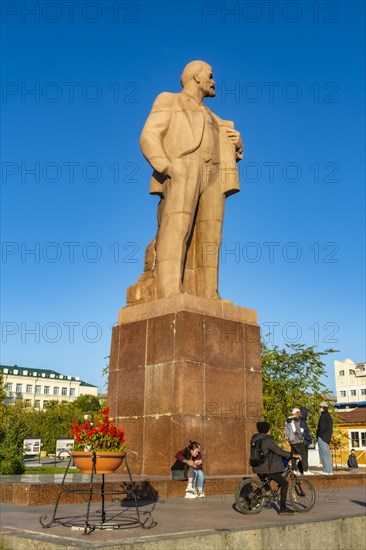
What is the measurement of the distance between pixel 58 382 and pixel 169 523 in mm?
137278

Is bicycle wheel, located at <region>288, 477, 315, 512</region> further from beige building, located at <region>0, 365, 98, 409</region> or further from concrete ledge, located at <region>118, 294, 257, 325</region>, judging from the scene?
beige building, located at <region>0, 365, 98, 409</region>

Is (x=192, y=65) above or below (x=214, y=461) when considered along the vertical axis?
above

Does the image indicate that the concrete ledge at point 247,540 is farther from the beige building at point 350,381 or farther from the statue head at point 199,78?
the beige building at point 350,381

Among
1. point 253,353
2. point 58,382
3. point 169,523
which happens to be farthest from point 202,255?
point 58,382

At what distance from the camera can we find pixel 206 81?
44.3ft

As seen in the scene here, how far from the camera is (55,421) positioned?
7650cm

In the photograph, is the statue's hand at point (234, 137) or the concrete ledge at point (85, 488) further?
the statue's hand at point (234, 137)

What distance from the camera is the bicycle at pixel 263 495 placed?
759 cm

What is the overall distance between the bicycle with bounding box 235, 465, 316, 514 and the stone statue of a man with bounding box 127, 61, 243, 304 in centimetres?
499

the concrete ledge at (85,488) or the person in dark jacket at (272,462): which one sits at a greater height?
the person in dark jacket at (272,462)

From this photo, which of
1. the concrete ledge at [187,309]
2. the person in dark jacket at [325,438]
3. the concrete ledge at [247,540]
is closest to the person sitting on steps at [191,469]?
the concrete ledge at [187,309]

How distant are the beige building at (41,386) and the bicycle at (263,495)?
12269cm

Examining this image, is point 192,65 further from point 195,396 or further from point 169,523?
point 169,523

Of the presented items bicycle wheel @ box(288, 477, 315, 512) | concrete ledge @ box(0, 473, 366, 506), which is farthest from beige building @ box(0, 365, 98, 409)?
bicycle wheel @ box(288, 477, 315, 512)
